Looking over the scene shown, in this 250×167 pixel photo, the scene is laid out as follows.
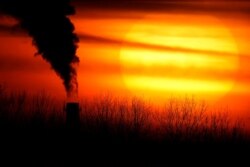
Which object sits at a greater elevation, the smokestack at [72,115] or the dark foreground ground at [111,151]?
the smokestack at [72,115]

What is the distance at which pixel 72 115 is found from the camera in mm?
24609

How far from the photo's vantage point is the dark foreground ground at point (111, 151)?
30547 millimetres

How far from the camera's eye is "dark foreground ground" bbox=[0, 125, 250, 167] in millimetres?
30547

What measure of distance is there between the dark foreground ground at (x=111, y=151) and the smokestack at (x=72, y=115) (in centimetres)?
369

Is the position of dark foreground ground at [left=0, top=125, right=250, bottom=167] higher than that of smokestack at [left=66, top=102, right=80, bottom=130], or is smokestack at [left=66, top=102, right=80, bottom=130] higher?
smokestack at [left=66, top=102, right=80, bottom=130]

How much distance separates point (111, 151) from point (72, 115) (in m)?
12.2

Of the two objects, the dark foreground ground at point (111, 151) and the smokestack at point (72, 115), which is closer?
the smokestack at point (72, 115)

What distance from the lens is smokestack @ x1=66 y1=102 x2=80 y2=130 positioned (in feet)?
80.7

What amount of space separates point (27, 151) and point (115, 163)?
3959 millimetres

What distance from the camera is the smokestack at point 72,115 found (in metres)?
24.6

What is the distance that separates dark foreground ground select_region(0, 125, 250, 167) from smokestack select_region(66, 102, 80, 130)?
12.1 feet

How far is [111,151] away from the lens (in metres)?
36.6

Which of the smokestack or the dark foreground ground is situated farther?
the dark foreground ground

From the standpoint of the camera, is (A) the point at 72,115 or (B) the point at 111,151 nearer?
(A) the point at 72,115
